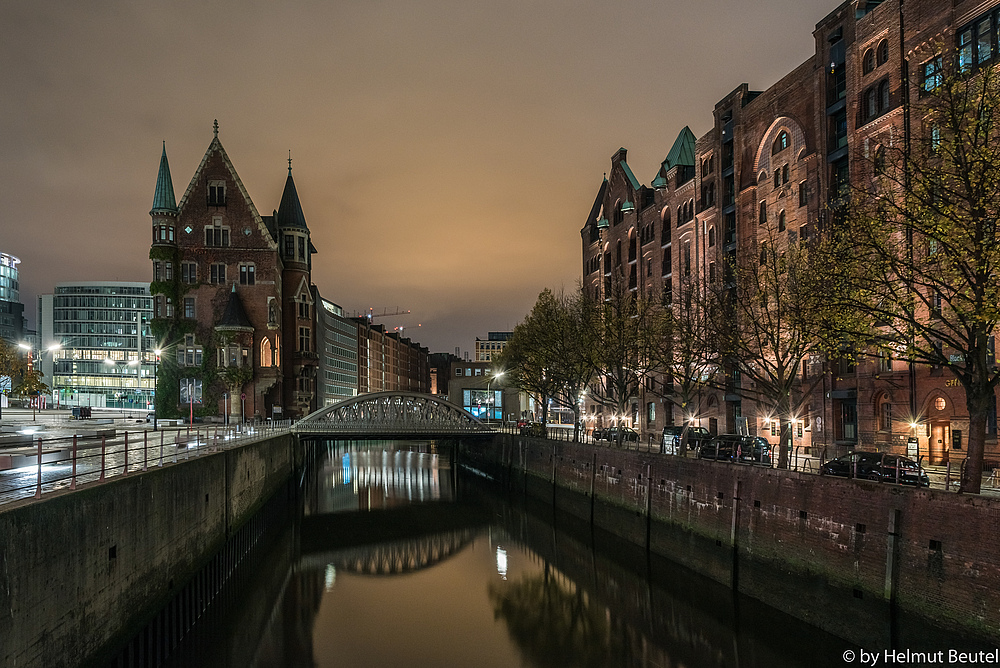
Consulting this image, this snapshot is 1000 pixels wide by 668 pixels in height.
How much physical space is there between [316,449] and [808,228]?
212ft

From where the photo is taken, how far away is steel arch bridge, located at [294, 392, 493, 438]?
5604cm

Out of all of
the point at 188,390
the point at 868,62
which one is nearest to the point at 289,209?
the point at 188,390

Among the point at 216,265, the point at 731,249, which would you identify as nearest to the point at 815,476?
the point at 731,249

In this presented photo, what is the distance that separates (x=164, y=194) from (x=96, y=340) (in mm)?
113661

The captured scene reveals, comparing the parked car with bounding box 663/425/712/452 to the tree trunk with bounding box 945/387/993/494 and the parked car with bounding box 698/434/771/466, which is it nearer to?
the parked car with bounding box 698/434/771/466

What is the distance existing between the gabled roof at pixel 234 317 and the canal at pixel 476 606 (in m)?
21.9

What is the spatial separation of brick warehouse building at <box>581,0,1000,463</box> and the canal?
7632mm

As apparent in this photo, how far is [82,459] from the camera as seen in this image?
64.0 feet

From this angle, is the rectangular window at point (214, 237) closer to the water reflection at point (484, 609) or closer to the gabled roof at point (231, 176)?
the gabled roof at point (231, 176)

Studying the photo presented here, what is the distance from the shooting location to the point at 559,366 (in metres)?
56.4

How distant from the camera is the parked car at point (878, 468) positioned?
20.2 m

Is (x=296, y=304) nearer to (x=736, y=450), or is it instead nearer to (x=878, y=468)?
(x=736, y=450)

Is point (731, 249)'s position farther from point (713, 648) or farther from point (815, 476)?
point (713, 648)

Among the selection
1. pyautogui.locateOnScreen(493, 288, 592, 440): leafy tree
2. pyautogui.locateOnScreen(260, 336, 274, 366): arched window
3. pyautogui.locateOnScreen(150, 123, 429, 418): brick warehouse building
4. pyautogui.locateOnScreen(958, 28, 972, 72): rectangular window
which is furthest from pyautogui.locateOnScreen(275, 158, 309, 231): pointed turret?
pyautogui.locateOnScreen(958, 28, 972, 72): rectangular window
